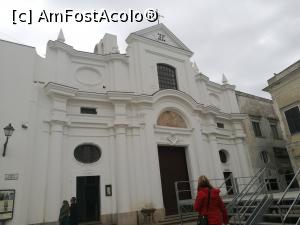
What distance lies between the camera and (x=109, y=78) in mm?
14859

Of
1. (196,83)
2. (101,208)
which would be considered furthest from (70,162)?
(196,83)

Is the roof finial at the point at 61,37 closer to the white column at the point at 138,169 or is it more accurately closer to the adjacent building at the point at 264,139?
the white column at the point at 138,169

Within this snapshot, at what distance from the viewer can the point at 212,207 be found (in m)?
5.08

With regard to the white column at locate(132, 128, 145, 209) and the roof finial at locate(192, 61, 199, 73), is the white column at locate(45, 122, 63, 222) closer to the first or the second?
the white column at locate(132, 128, 145, 209)

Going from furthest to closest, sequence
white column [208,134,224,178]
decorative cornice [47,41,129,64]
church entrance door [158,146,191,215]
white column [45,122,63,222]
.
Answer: white column [208,134,224,178] < church entrance door [158,146,191,215] < decorative cornice [47,41,129,64] < white column [45,122,63,222]

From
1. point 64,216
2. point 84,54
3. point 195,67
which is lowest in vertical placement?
point 64,216

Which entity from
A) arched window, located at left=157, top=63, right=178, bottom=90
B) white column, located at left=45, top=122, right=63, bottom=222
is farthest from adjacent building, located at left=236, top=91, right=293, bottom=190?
white column, located at left=45, top=122, right=63, bottom=222

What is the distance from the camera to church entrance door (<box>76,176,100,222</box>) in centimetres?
1158

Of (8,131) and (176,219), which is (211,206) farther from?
(8,131)

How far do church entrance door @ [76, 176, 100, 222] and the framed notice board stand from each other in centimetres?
287

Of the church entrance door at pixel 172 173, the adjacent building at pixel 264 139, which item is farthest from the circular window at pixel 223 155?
the church entrance door at pixel 172 173

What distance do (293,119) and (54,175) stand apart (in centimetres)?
1386

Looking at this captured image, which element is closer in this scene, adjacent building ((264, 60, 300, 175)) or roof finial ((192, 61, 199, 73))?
adjacent building ((264, 60, 300, 175))

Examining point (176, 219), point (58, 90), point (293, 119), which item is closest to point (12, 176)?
point (58, 90)
